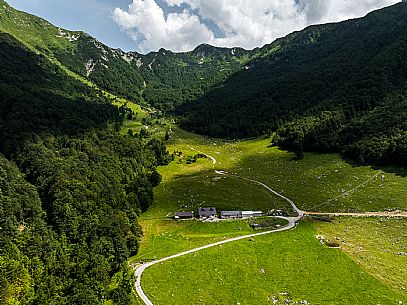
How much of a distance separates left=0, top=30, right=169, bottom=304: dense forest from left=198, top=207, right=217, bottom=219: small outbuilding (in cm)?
2051

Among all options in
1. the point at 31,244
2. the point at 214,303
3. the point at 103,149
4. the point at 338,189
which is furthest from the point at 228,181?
the point at 31,244

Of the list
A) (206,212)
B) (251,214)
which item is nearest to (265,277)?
(251,214)

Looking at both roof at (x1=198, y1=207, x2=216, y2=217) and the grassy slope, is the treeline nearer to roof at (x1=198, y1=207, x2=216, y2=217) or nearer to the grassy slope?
the grassy slope

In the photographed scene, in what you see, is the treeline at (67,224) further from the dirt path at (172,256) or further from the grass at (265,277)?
the grass at (265,277)

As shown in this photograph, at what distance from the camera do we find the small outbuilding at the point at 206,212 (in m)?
107

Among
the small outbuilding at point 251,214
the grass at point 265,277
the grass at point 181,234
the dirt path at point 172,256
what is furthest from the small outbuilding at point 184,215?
the grass at point 265,277

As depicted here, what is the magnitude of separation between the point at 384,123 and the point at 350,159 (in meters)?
33.9

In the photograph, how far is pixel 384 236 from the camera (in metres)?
91.0

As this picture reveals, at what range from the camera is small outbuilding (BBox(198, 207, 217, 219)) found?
107m

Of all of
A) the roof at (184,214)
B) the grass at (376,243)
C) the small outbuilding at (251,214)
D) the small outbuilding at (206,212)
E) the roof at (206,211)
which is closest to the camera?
the grass at (376,243)

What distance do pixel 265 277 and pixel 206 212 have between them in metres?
36.5

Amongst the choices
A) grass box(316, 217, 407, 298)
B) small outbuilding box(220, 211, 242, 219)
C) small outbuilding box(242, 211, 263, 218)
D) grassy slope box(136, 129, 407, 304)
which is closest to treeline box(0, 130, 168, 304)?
grassy slope box(136, 129, 407, 304)

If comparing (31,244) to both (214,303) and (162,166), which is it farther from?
(162,166)

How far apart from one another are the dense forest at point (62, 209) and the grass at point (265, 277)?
34.1ft
